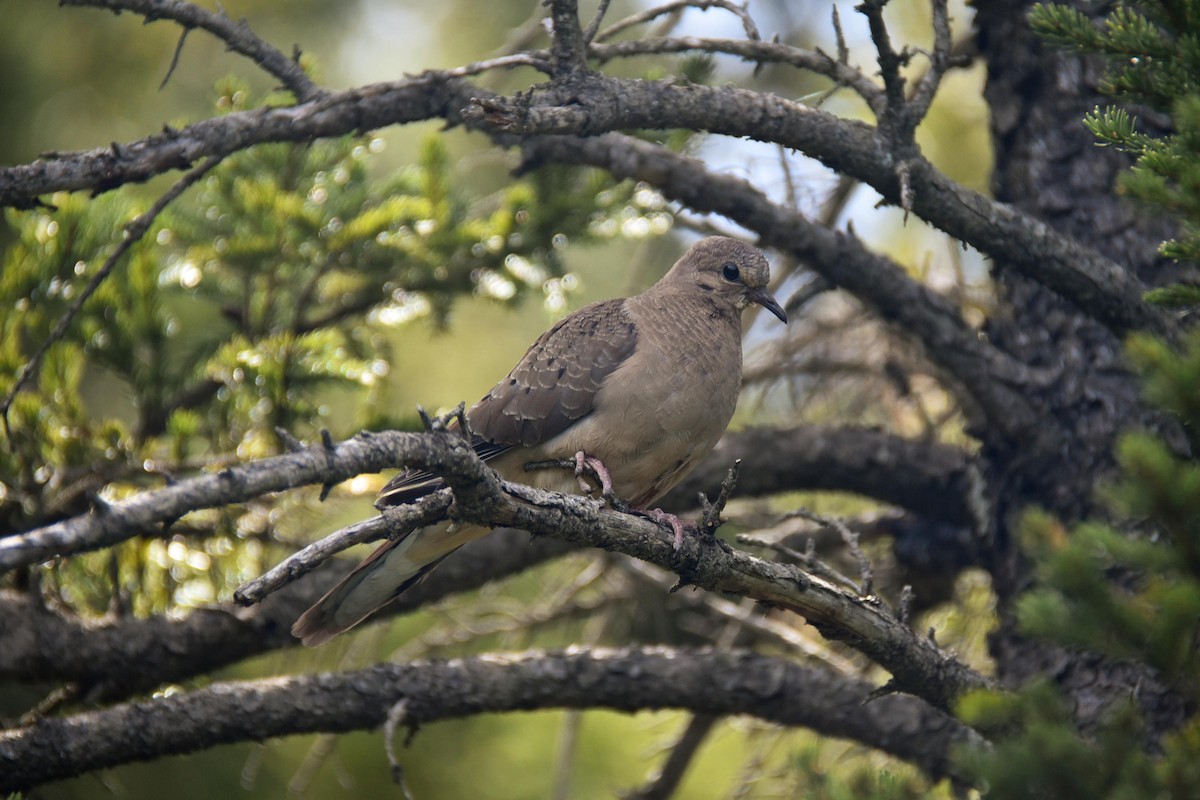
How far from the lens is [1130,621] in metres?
2.06

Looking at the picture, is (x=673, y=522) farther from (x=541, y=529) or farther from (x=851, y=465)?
(x=851, y=465)

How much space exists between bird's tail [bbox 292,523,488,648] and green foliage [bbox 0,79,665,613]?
27.0 inches

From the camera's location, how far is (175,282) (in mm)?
4707

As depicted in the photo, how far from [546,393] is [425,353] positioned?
152 inches

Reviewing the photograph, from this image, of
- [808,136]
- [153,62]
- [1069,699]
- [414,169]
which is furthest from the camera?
[153,62]

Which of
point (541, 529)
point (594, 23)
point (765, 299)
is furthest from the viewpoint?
point (765, 299)

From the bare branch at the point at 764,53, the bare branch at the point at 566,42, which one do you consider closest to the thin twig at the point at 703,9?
the bare branch at the point at 764,53

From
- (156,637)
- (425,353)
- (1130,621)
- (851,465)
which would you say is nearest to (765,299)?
(851,465)

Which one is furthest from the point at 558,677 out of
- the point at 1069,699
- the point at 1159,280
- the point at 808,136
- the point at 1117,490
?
the point at 1159,280

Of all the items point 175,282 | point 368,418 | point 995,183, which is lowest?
point 368,418

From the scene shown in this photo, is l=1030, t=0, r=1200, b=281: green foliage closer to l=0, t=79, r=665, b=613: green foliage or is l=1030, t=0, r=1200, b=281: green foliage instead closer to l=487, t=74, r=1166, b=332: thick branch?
l=487, t=74, r=1166, b=332: thick branch

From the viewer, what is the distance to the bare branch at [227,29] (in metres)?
3.23

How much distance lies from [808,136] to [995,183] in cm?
154

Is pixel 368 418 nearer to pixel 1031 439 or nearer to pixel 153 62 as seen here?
pixel 1031 439
